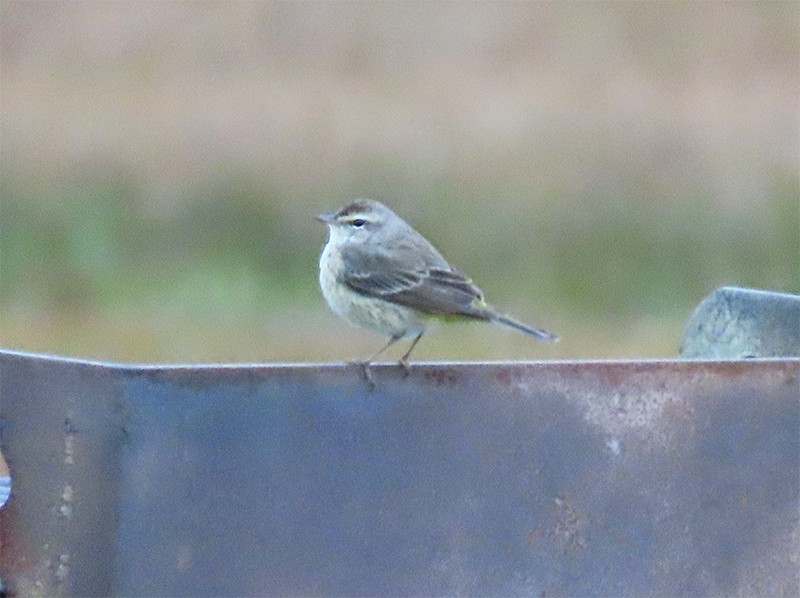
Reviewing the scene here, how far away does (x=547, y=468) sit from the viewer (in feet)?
16.2

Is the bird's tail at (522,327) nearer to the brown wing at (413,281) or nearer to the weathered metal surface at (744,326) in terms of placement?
the brown wing at (413,281)

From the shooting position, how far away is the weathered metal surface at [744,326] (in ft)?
20.4

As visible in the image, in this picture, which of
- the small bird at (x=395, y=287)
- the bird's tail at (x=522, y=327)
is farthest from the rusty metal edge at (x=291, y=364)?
the small bird at (x=395, y=287)

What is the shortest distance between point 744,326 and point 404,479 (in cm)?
205

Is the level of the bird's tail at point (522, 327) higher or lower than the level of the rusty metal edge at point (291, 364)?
lower

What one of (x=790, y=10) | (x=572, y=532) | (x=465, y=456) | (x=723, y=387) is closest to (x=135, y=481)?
(x=465, y=456)

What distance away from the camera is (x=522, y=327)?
645cm

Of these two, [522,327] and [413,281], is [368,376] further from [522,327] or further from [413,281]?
[413,281]

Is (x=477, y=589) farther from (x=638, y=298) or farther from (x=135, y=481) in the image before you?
(x=638, y=298)

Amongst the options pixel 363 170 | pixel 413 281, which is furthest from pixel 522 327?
pixel 363 170

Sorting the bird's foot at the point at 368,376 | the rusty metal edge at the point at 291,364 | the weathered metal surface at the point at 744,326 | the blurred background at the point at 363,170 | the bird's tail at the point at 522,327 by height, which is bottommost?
the blurred background at the point at 363,170

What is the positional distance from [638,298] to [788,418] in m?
10.4

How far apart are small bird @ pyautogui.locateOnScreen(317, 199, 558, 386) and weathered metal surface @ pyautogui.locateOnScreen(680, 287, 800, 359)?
57cm

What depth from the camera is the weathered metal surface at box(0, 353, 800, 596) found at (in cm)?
461
